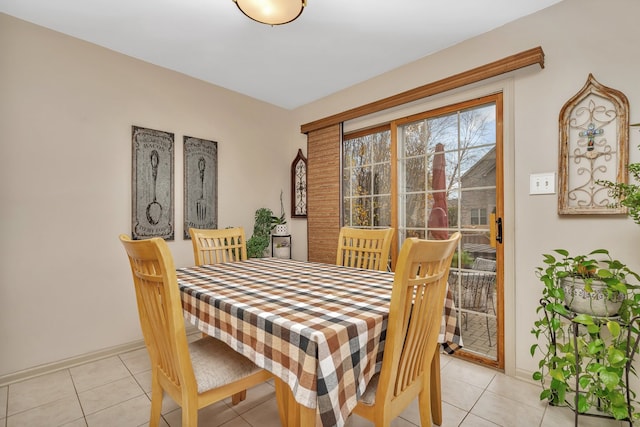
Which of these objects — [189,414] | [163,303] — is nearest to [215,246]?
[163,303]

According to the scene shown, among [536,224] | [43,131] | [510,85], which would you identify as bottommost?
[536,224]

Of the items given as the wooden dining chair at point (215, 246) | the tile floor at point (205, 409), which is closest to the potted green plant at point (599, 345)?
the tile floor at point (205, 409)

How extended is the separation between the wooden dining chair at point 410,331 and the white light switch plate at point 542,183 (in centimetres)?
121

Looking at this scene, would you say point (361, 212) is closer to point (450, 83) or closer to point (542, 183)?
point (450, 83)

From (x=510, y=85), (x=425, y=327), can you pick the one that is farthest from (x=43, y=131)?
(x=510, y=85)

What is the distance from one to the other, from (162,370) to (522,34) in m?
2.91

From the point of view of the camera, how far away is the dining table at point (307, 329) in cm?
90

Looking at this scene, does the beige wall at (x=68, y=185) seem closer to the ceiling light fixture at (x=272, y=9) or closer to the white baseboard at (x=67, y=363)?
the white baseboard at (x=67, y=363)

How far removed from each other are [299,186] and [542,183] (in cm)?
248

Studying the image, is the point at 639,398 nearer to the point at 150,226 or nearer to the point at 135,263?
Result: the point at 135,263

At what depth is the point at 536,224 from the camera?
2.04 meters

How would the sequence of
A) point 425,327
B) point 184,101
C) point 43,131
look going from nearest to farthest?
point 425,327, point 43,131, point 184,101

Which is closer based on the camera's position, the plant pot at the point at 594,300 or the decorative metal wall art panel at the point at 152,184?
the plant pot at the point at 594,300

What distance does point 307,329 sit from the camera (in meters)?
0.94
